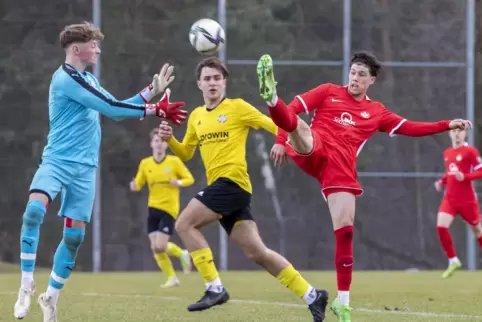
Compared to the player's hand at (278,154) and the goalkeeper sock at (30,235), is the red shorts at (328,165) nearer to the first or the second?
the player's hand at (278,154)

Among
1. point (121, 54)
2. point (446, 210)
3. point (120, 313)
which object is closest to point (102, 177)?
point (121, 54)

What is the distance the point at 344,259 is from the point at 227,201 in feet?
3.27

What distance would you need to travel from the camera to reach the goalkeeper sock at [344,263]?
7031mm

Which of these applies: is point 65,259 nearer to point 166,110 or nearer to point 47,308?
point 47,308

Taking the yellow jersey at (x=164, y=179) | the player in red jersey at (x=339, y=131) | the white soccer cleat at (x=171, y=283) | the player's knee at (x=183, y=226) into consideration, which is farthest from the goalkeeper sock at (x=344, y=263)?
the yellow jersey at (x=164, y=179)

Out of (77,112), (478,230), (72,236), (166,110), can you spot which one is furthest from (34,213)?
(478,230)

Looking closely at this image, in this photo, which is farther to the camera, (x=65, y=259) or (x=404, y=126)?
(x=404, y=126)

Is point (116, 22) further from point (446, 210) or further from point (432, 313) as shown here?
point (432, 313)

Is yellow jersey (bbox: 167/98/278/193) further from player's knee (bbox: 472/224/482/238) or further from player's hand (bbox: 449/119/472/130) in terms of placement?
player's knee (bbox: 472/224/482/238)

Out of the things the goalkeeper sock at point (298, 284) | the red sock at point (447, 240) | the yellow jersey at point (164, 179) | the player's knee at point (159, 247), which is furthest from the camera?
the red sock at point (447, 240)

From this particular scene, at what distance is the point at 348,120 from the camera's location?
7.61 m

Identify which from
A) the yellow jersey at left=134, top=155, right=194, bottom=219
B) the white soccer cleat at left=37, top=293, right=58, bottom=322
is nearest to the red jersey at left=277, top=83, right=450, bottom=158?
the white soccer cleat at left=37, top=293, right=58, bottom=322

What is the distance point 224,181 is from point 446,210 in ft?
20.2

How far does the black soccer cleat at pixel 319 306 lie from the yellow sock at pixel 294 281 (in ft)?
0.37
